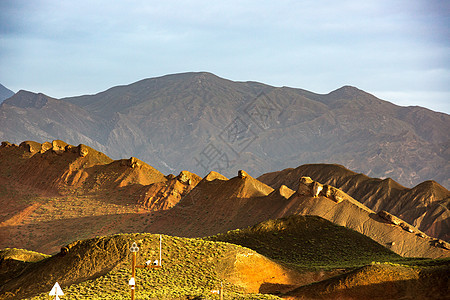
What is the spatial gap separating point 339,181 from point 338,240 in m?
103

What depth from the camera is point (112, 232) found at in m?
97.6

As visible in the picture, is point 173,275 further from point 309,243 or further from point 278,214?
point 278,214

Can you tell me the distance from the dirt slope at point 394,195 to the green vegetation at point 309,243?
72.8 m

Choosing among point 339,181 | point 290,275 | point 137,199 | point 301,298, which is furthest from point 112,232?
point 339,181

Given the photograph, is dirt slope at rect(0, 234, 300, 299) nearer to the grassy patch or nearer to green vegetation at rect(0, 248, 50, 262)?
the grassy patch

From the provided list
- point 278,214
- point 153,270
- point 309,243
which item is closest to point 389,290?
point 153,270

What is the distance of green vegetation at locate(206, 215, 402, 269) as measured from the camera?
64.6 meters

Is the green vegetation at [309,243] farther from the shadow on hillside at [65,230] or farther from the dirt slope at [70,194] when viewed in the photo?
the dirt slope at [70,194]

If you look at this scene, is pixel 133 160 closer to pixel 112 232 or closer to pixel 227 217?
pixel 112 232

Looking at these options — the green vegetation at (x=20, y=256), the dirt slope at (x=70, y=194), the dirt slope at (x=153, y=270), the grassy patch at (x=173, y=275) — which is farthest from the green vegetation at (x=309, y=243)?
the dirt slope at (x=70, y=194)

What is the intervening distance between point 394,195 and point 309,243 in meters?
96.1

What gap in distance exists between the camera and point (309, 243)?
225 feet

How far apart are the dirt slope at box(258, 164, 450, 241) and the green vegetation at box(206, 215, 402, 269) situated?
239 feet

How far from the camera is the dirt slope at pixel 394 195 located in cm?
14375
